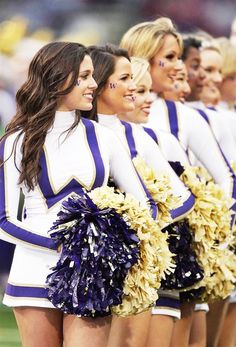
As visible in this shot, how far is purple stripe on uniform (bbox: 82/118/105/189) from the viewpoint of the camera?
5.96 m

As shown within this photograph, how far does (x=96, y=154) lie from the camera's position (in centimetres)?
600

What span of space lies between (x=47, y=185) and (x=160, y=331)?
1.37 meters

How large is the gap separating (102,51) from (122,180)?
1060mm

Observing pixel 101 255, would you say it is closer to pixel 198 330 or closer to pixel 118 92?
pixel 118 92

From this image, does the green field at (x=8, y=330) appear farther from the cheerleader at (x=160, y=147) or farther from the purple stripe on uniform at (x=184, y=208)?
the purple stripe on uniform at (x=184, y=208)

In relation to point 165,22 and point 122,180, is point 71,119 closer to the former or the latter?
point 122,180

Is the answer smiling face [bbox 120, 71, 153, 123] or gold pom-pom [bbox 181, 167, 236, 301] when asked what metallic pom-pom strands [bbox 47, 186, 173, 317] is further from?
smiling face [bbox 120, 71, 153, 123]

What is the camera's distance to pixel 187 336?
7359 mm

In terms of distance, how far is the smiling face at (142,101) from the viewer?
7285 millimetres

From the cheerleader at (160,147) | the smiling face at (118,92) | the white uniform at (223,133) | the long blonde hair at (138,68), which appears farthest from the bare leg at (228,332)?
the smiling face at (118,92)

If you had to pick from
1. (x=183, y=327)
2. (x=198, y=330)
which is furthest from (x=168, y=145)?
(x=198, y=330)

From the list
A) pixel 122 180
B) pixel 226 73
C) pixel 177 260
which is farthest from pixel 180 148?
pixel 226 73

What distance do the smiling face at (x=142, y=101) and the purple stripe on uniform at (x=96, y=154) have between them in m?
1.19

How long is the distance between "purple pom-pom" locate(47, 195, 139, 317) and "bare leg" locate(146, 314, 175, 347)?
1.19m
